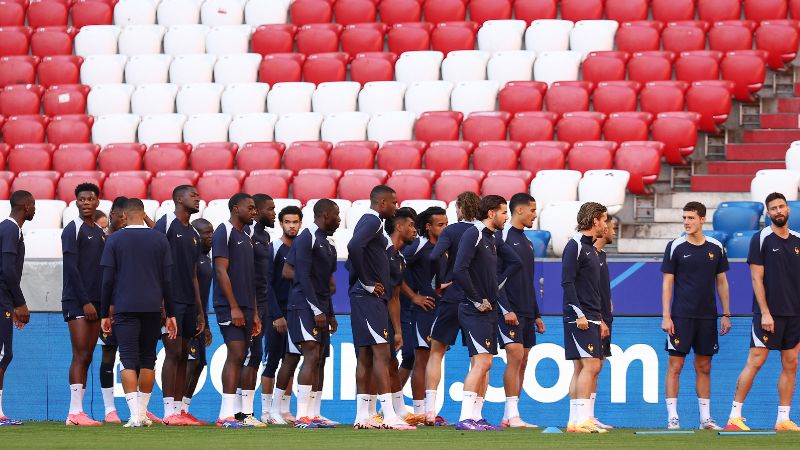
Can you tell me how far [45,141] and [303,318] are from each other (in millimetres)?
10372

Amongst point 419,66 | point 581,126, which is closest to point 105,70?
point 419,66

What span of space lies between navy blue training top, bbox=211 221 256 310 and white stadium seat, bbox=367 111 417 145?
7.00 meters

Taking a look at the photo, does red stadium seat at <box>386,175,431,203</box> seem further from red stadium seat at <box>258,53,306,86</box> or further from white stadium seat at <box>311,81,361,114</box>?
red stadium seat at <box>258,53,306,86</box>

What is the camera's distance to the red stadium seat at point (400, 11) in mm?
21312

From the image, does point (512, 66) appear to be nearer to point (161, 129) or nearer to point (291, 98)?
point (291, 98)

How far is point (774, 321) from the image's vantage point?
468 inches

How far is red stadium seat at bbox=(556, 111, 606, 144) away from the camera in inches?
704

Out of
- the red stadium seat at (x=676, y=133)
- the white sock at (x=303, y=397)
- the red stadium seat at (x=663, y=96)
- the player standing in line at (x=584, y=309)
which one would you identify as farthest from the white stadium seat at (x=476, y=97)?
the white sock at (x=303, y=397)

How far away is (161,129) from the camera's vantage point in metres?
19.9

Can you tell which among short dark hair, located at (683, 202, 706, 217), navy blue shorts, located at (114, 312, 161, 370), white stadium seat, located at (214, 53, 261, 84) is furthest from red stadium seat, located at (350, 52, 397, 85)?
navy blue shorts, located at (114, 312, 161, 370)

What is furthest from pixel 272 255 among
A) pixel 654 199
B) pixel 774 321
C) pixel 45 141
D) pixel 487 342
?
pixel 45 141

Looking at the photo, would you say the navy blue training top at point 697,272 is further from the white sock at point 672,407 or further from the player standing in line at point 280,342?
the player standing in line at point 280,342

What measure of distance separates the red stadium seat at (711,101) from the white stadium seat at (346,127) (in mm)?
4472

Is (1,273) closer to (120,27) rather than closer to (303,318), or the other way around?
(303,318)
